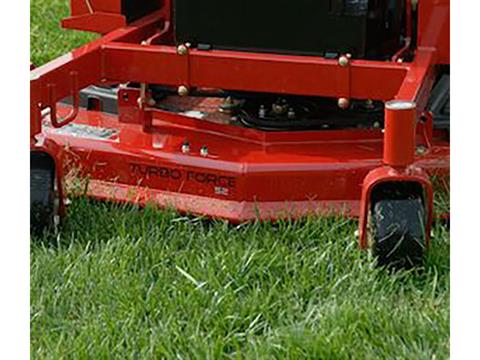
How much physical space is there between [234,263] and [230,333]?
31 cm

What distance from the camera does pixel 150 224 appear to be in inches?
124

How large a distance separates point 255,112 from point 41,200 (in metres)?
0.79

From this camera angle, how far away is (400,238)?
281cm

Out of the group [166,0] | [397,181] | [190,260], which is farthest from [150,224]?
[166,0]

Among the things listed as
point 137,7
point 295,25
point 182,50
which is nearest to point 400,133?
point 295,25

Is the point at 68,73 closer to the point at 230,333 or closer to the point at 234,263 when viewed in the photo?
the point at 234,263

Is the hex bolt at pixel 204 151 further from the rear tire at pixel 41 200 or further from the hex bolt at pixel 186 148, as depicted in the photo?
the rear tire at pixel 41 200

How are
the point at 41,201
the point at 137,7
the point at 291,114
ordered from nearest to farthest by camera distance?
1. the point at 41,201
2. the point at 291,114
3. the point at 137,7

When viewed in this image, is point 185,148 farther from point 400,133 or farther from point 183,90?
point 400,133

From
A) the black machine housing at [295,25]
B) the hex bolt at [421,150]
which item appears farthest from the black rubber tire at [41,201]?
the hex bolt at [421,150]

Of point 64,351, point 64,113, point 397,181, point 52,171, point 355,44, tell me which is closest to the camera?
point 64,351

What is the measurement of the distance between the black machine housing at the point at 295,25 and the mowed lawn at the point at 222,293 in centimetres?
56

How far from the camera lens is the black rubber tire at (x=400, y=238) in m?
2.81

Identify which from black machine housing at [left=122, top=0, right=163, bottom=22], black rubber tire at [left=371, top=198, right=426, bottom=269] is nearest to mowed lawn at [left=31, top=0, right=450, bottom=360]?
black rubber tire at [left=371, top=198, right=426, bottom=269]
